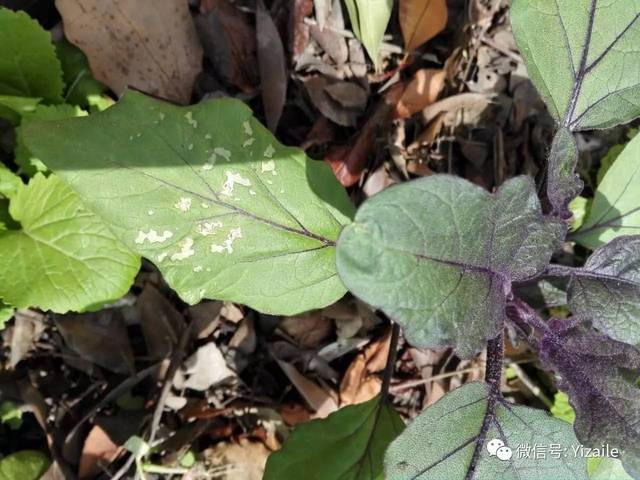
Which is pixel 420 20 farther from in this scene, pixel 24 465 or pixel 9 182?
pixel 24 465

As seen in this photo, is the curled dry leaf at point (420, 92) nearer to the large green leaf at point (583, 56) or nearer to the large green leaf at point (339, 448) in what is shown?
the large green leaf at point (583, 56)

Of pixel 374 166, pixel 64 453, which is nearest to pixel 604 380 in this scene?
pixel 374 166

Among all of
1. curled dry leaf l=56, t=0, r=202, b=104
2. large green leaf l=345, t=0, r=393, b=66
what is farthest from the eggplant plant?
large green leaf l=345, t=0, r=393, b=66

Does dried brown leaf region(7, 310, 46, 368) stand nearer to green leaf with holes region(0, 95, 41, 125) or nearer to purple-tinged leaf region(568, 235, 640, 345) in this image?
green leaf with holes region(0, 95, 41, 125)

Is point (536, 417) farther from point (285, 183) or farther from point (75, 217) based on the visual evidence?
point (75, 217)

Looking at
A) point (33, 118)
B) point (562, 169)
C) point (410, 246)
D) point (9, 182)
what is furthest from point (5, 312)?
point (562, 169)

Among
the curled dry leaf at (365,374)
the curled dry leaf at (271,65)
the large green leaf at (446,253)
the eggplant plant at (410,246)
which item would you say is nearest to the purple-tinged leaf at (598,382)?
the eggplant plant at (410,246)

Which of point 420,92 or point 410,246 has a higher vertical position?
point 410,246
